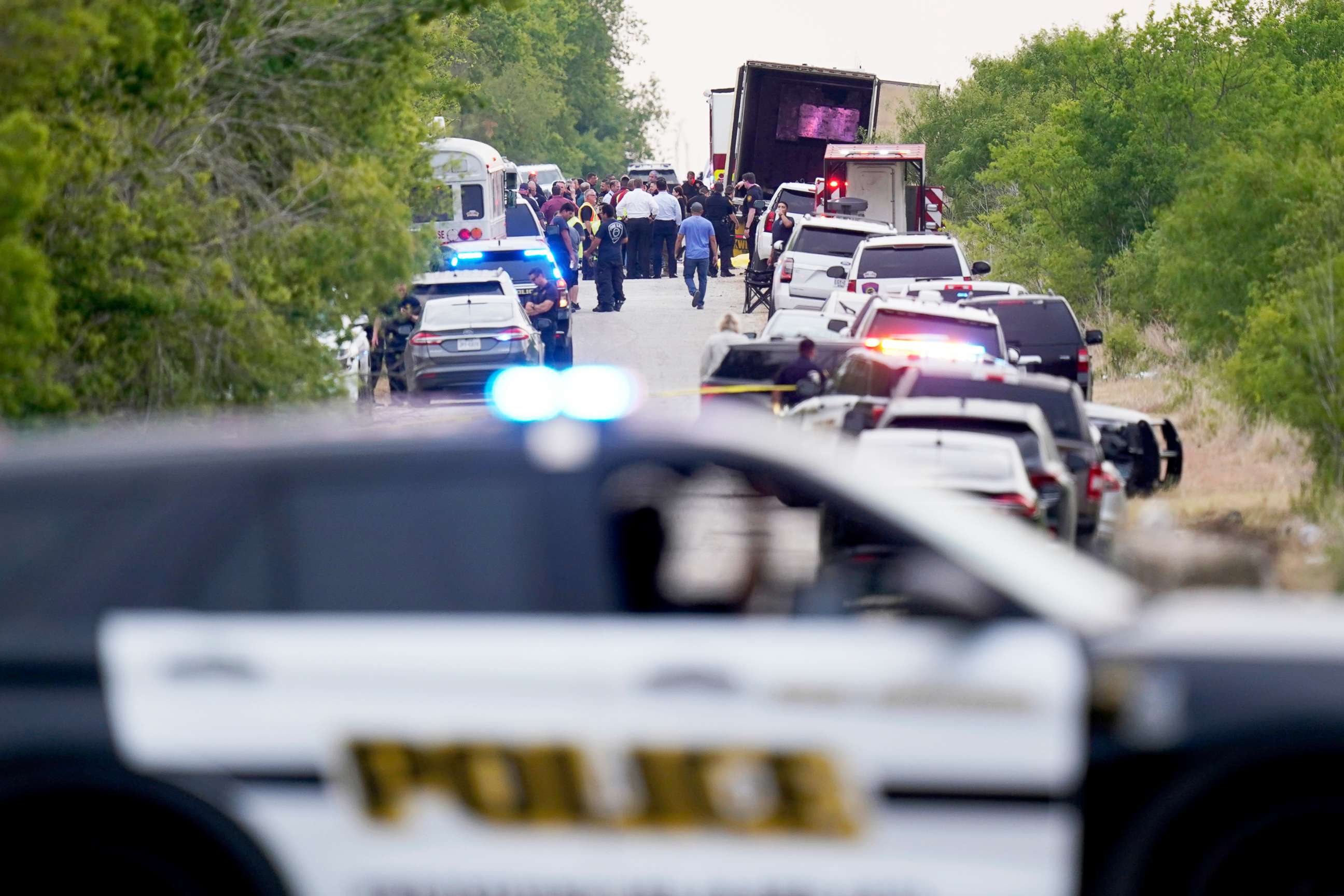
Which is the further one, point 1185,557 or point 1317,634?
point 1185,557

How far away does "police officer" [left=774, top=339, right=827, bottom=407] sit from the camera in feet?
59.4

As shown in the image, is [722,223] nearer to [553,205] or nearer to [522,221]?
[553,205]

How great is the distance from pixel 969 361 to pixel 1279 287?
5.07m

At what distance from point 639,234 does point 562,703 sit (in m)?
36.8

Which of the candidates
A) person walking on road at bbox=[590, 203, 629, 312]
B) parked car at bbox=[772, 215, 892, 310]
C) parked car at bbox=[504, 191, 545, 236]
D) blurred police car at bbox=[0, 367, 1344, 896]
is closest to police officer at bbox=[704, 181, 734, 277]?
person walking on road at bbox=[590, 203, 629, 312]

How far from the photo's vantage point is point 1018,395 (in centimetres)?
1543

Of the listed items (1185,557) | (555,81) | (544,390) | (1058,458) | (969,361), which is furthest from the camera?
(555,81)

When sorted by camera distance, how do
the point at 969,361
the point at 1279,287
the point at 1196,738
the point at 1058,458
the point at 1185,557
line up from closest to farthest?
1. the point at 1196,738
2. the point at 1185,557
3. the point at 1058,458
4. the point at 969,361
5. the point at 1279,287

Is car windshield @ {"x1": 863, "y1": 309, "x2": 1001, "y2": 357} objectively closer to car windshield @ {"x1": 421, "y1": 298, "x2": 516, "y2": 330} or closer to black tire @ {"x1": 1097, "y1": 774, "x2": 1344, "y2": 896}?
car windshield @ {"x1": 421, "y1": 298, "x2": 516, "y2": 330}

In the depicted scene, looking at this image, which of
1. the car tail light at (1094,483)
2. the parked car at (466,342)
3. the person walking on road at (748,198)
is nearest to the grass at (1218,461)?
the car tail light at (1094,483)

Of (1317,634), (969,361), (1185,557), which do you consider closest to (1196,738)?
(1317,634)

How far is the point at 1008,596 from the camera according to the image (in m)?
4.14

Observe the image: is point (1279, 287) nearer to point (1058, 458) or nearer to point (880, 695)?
point (1058, 458)

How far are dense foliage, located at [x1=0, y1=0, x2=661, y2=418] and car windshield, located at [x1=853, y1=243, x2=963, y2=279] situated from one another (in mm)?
9061
